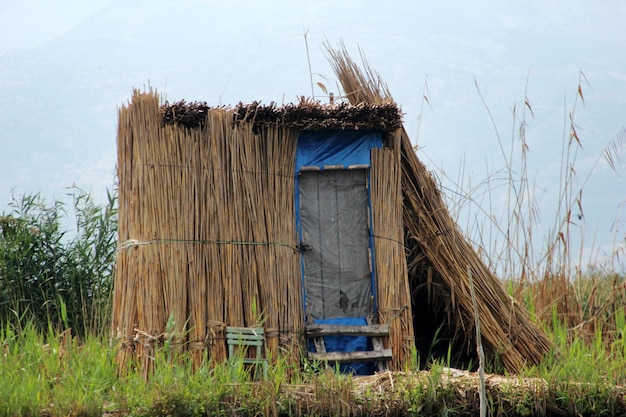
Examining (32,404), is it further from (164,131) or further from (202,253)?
(164,131)

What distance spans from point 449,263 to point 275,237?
1.53m

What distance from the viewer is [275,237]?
6.44m

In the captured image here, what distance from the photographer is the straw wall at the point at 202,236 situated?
6246 millimetres

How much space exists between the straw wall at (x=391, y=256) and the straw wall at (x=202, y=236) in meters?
0.66

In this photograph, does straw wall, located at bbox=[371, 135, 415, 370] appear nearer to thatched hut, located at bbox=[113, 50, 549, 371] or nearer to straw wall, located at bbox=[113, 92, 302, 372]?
thatched hut, located at bbox=[113, 50, 549, 371]

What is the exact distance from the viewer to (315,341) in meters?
6.50

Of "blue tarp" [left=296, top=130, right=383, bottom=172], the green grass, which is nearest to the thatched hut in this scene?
"blue tarp" [left=296, top=130, right=383, bottom=172]

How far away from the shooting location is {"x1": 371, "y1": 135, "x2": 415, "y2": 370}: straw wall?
6.58m

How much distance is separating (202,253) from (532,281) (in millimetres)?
3500

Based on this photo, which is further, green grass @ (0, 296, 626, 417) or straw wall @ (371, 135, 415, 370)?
straw wall @ (371, 135, 415, 370)

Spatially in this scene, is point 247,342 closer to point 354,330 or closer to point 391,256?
point 354,330

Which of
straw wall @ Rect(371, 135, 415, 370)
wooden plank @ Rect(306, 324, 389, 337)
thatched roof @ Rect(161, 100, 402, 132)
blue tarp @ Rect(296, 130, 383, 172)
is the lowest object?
wooden plank @ Rect(306, 324, 389, 337)

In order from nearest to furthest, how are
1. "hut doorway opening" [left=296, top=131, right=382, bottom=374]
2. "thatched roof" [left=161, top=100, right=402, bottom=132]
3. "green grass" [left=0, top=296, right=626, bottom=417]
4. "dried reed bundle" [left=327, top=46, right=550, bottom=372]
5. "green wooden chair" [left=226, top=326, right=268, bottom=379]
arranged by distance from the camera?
"green grass" [left=0, top=296, right=626, bottom=417] < "green wooden chair" [left=226, top=326, right=268, bottom=379] < "thatched roof" [left=161, top=100, right=402, bottom=132] < "hut doorway opening" [left=296, top=131, right=382, bottom=374] < "dried reed bundle" [left=327, top=46, right=550, bottom=372]

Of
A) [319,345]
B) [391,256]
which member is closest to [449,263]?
[391,256]
